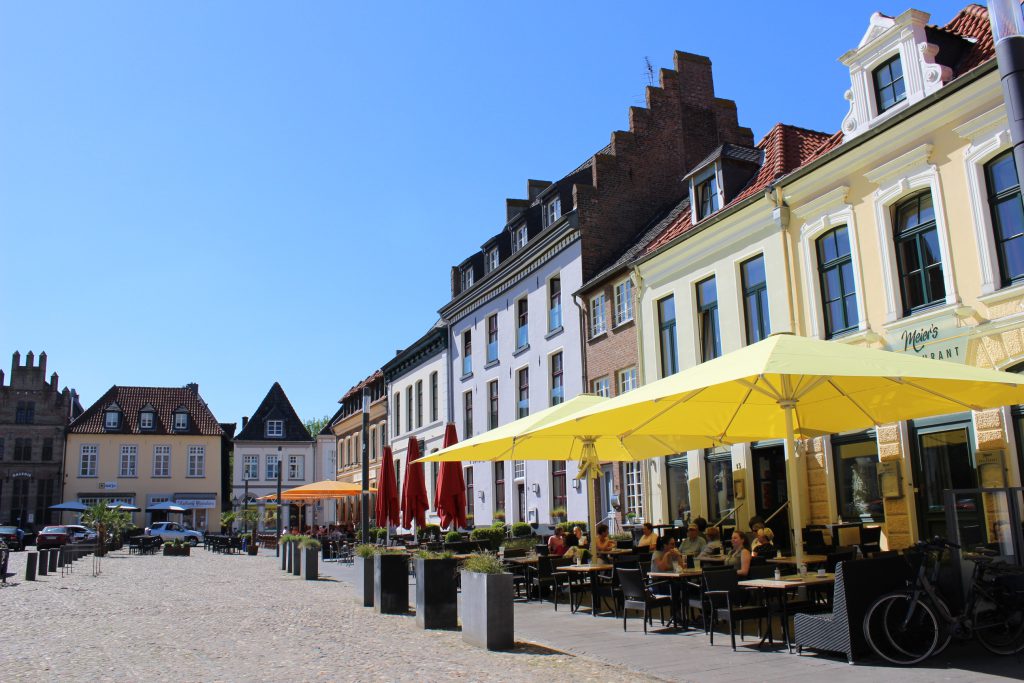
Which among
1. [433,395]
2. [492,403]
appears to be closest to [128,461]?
[433,395]

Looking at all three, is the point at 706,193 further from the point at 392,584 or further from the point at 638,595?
the point at 638,595

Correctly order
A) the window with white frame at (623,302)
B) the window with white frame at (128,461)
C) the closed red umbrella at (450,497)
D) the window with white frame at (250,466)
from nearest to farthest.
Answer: the closed red umbrella at (450,497)
the window with white frame at (623,302)
the window with white frame at (128,461)
the window with white frame at (250,466)

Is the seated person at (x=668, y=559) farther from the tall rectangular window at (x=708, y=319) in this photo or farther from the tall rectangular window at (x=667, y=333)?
the tall rectangular window at (x=667, y=333)

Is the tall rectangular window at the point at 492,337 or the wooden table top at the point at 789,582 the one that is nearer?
the wooden table top at the point at 789,582

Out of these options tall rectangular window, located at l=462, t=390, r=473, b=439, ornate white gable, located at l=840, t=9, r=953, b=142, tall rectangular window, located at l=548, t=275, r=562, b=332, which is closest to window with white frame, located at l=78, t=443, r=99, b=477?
tall rectangular window, located at l=462, t=390, r=473, b=439

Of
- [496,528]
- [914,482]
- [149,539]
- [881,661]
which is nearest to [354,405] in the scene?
[149,539]

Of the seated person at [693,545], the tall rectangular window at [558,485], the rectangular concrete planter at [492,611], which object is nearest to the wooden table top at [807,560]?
the seated person at [693,545]

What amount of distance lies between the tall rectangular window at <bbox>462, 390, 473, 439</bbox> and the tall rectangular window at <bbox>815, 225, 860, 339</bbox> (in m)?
18.4

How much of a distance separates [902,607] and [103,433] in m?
62.5

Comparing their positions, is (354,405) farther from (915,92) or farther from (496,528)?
(915,92)

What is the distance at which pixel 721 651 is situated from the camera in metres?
9.17

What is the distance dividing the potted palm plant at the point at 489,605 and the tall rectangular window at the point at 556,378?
52.1 ft

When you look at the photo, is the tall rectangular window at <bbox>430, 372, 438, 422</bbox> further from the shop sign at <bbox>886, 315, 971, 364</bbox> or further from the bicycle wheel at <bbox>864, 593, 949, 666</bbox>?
the bicycle wheel at <bbox>864, 593, 949, 666</bbox>

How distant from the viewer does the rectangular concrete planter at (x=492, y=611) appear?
9.77 metres
